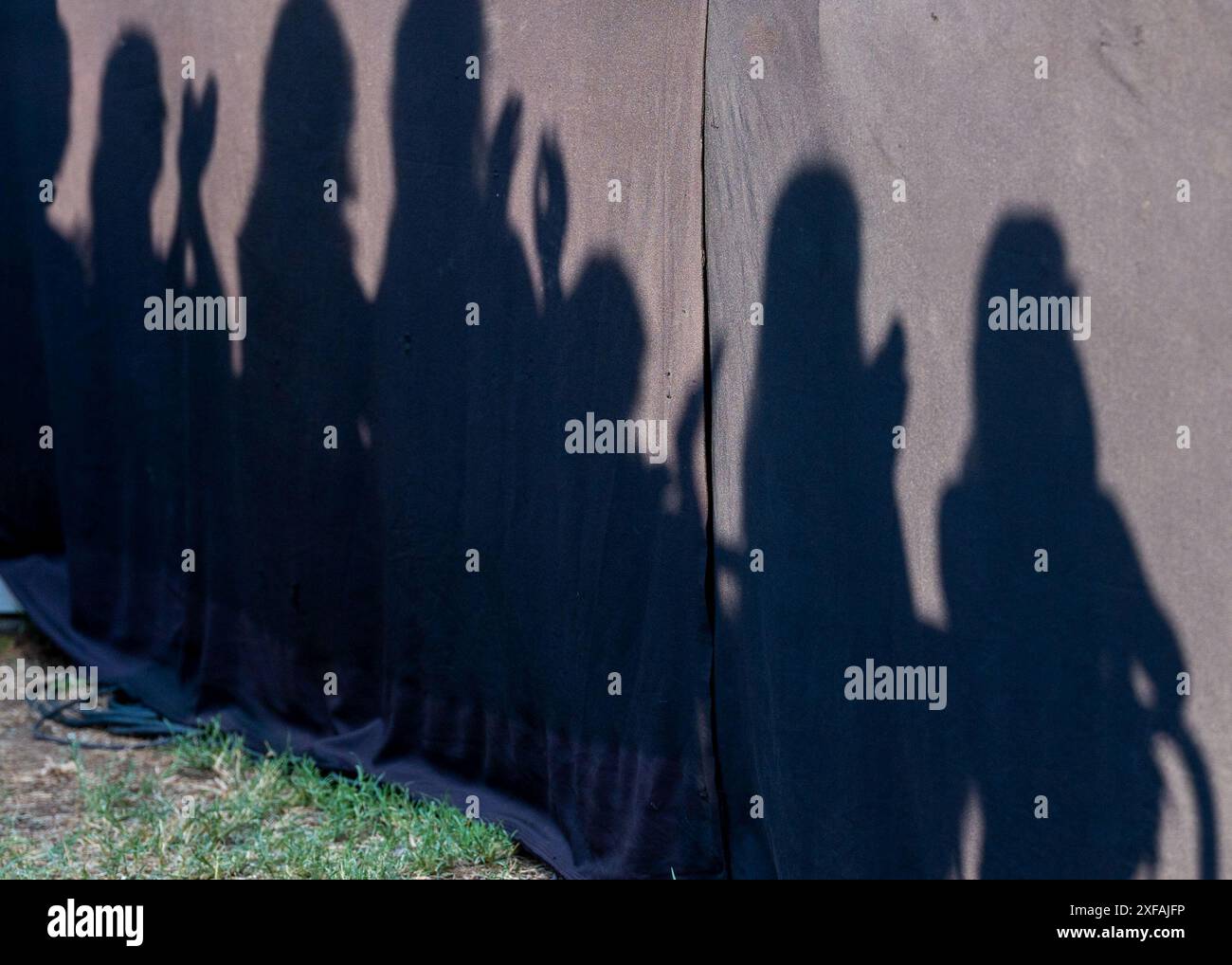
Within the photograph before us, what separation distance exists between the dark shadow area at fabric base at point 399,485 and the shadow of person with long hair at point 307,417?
11 millimetres

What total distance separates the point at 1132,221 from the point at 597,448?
1.45 meters

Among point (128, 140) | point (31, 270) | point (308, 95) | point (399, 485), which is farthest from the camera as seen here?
point (31, 270)

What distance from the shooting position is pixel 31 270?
18.1ft

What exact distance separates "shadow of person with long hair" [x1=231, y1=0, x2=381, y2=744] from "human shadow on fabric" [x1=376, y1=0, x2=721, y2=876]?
0.51 feet

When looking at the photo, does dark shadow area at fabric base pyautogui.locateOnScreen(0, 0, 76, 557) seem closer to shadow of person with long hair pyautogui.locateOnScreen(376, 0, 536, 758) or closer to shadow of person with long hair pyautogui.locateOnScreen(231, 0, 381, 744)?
shadow of person with long hair pyautogui.locateOnScreen(231, 0, 381, 744)

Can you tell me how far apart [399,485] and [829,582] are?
1.58 meters

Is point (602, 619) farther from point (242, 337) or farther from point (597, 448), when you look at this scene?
point (242, 337)

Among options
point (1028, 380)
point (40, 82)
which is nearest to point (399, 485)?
point (1028, 380)

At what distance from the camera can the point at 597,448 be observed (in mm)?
3453

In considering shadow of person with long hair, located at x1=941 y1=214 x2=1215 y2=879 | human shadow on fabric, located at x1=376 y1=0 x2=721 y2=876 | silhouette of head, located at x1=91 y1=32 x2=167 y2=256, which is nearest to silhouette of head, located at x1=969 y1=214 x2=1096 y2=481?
shadow of person with long hair, located at x1=941 y1=214 x2=1215 y2=879

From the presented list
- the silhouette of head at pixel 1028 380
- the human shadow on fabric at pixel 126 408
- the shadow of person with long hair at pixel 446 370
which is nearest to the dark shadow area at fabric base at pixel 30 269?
the human shadow on fabric at pixel 126 408

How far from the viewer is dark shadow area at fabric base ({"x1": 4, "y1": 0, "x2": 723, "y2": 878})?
3.42 m

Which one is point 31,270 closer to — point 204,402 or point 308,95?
point 204,402
